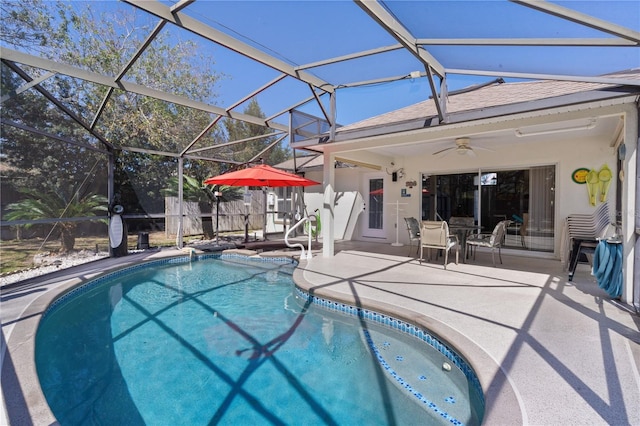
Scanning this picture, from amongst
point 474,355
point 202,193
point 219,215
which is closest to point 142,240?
point 219,215

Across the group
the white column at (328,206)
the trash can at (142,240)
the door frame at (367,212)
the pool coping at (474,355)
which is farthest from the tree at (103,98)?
the pool coping at (474,355)

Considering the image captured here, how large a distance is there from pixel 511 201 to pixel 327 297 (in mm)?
6218

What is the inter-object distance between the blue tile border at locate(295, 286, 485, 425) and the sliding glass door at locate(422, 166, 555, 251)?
18.9 feet

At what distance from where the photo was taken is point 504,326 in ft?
12.0

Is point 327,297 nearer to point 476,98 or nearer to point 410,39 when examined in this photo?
point 410,39

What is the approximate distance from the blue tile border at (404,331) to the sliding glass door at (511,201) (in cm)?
575

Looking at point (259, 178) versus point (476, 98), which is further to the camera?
point (259, 178)

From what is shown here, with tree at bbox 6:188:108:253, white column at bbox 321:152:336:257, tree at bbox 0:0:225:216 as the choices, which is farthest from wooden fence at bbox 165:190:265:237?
white column at bbox 321:152:336:257

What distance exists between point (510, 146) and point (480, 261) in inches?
127

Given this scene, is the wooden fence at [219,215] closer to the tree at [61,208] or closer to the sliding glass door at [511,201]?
the tree at [61,208]

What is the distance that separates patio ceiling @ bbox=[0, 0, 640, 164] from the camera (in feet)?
11.2

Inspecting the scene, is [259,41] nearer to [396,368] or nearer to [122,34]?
[396,368]

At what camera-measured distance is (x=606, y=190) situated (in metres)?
6.86

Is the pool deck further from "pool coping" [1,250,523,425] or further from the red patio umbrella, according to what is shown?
the red patio umbrella
